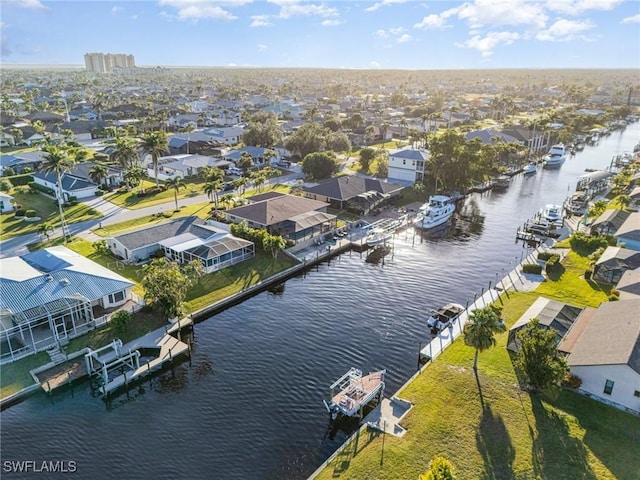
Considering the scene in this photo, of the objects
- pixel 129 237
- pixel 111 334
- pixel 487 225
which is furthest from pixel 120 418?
pixel 487 225

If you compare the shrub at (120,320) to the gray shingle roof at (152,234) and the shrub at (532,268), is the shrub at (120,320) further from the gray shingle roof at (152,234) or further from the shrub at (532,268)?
the shrub at (532,268)

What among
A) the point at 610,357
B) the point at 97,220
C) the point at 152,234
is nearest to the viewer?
the point at 610,357

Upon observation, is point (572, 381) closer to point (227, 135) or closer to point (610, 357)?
point (610, 357)

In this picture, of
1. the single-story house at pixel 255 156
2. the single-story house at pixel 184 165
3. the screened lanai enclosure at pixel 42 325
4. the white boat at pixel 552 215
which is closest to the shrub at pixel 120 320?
the screened lanai enclosure at pixel 42 325

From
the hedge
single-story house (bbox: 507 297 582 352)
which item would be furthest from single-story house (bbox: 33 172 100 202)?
single-story house (bbox: 507 297 582 352)

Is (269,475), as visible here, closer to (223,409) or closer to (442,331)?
(223,409)

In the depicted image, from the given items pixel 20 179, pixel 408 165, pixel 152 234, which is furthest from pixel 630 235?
pixel 20 179

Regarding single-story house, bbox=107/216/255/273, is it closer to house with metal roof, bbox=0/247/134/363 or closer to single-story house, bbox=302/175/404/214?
→ house with metal roof, bbox=0/247/134/363
